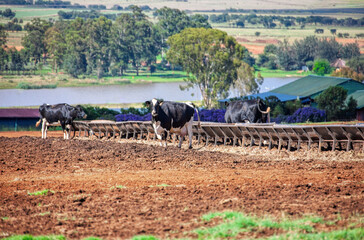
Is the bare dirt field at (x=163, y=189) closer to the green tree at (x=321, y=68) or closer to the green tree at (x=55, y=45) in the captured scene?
the green tree at (x=321, y=68)

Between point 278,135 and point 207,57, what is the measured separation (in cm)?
6781

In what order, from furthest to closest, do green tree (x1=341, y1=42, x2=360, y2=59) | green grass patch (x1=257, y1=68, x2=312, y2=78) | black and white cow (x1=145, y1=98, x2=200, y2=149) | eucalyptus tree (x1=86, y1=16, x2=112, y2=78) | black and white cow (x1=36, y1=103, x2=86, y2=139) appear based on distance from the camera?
green tree (x1=341, y1=42, x2=360, y2=59)
green grass patch (x1=257, y1=68, x2=312, y2=78)
eucalyptus tree (x1=86, y1=16, x2=112, y2=78)
black and white cow (x1=36, y1=103, x2=86, y2=139)
black and white cow (x1=145, y1=98, x2=200, y2=149)

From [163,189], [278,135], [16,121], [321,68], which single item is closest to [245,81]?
[321,68]

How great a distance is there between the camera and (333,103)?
56.4 m

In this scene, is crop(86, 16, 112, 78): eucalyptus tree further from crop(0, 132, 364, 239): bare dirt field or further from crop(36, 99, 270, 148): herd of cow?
crop(0, 132, 364, 239): bare dirt field

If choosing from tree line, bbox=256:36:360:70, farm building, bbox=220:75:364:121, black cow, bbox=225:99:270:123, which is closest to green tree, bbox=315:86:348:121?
farm building, bbox=220:75:364:121

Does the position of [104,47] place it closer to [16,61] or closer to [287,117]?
[16,61]

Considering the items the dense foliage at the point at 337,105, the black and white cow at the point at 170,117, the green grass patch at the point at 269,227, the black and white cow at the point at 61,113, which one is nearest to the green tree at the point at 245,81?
the dense foliage at the point at 337,105

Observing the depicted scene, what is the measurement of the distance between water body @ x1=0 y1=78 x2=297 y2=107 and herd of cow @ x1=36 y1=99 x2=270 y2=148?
2553 inches

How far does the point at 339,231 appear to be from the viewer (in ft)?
31.0

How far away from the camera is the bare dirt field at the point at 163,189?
1070 centimetres

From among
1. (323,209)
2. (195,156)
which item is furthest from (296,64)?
(323,209)

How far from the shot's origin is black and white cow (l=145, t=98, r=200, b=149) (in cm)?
2472

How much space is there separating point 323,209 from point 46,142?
19505 millimetres
